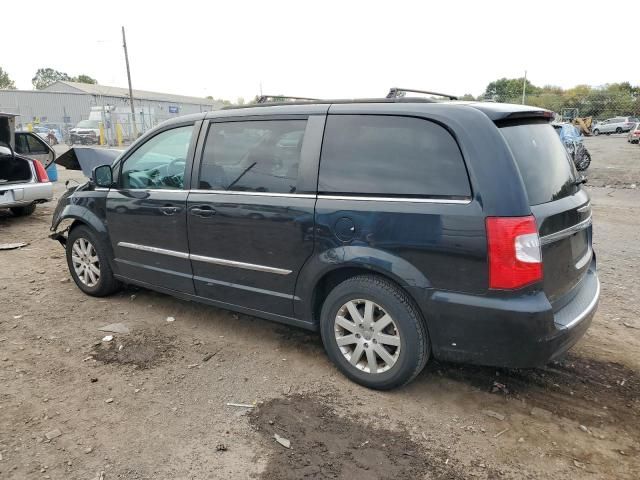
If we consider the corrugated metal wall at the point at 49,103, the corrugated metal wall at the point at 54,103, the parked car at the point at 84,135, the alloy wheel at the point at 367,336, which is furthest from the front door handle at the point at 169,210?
the corrugated metal wall at the point at 49,103

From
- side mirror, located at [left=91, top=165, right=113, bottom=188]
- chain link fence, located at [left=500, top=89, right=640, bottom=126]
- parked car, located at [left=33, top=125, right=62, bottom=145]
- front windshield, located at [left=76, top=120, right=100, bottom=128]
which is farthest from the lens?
front windshield, located at [left=76, top=120, right=100, bottom=128]

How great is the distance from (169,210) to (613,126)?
135 feet

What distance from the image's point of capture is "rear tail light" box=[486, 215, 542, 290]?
2525 millimetres

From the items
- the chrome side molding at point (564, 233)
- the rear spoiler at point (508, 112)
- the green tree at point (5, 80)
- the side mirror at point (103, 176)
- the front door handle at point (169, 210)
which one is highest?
the green tree at point (5, 80)

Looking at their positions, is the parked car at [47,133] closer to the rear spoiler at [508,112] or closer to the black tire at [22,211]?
the black tire at [22,211]

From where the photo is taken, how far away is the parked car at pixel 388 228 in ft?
8.54

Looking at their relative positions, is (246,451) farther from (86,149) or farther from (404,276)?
(86,149)

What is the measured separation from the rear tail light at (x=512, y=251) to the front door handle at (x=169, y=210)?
2400mm

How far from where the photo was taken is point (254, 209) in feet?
11.2

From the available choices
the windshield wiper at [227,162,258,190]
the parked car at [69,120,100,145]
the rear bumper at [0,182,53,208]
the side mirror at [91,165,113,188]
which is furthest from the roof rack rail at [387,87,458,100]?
the parked car at [69,120,100,145]

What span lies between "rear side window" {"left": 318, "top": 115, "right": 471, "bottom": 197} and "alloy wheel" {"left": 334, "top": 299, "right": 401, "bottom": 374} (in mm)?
738

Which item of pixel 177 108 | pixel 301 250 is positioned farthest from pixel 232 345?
pixel 177 108

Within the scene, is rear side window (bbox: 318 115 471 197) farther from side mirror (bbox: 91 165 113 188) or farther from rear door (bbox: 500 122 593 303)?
side mirror (bbox: 91 165 113 188)

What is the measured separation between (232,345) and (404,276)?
5.45ft
